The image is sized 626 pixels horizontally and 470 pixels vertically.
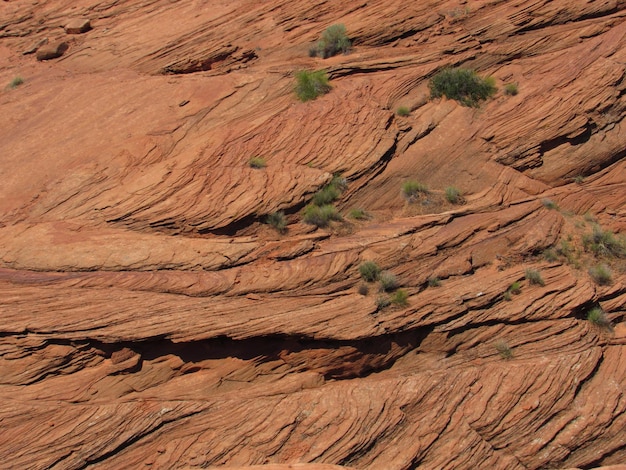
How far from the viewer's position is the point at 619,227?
13.2m

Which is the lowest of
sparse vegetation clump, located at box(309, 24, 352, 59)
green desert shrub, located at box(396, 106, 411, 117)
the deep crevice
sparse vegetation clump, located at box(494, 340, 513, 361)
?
sparse vegetation clump, located at box(494, 340, 513, 361)

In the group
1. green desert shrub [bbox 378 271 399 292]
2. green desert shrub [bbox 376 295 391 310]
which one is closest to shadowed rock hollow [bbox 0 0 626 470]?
green desert shrub [bbox 376 295 391 310]

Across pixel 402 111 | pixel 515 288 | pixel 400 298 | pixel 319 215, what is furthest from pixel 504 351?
pixel 402 111

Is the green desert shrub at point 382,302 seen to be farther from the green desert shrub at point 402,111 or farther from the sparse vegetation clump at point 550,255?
the green desert shrub at point 402,111

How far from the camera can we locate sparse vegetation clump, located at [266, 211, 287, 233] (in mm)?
11180

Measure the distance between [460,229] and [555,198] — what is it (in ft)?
9.32

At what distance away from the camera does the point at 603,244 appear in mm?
12266

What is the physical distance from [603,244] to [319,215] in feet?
19.5

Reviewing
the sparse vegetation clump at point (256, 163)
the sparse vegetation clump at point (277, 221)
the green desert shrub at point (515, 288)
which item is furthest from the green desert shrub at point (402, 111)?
the green desert shrub at point (515, 288)

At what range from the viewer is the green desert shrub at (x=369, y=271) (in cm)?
1068

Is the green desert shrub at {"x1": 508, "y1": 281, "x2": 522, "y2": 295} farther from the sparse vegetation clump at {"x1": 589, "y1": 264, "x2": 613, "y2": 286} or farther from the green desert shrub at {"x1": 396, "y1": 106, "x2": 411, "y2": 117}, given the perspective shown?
the green desert shrub at {"x1": 396, "y1": 106, "x2": 411, "y2": 117}

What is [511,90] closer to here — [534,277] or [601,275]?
[601,275]

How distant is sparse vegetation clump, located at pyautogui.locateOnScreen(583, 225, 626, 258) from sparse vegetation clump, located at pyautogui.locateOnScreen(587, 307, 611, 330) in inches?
55.3

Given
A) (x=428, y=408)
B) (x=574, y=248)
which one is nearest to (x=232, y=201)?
(x=428, y=408)
